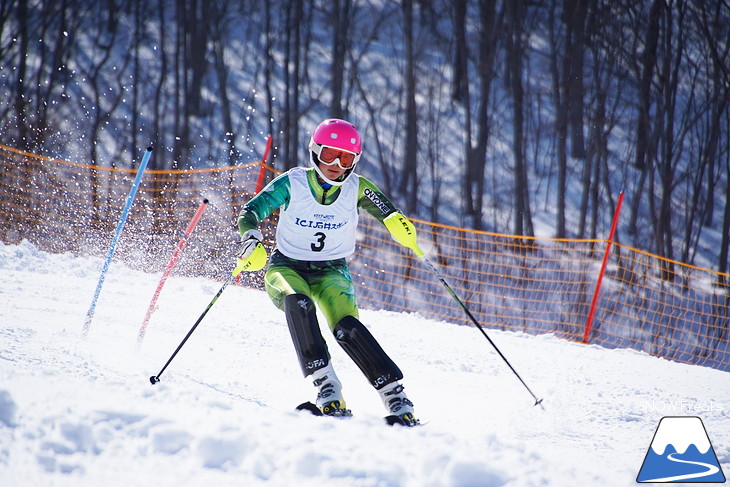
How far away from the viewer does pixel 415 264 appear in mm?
14289

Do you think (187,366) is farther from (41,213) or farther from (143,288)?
(41,213)

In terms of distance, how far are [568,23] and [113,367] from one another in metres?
15.3

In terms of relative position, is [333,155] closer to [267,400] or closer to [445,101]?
[267,400]

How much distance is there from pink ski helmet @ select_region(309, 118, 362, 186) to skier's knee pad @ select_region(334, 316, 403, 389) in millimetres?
865

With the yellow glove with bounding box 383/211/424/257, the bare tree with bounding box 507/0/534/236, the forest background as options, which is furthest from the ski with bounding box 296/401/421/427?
the forest background

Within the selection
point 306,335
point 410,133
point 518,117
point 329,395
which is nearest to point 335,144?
point 306,335

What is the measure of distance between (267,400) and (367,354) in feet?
2.23

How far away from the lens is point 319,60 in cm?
2220

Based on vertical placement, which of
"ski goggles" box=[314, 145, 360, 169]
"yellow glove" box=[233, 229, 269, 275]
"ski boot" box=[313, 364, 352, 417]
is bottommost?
"ski boot" box=[313, 364, 352, 417]

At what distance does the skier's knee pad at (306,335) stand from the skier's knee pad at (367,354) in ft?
0.46

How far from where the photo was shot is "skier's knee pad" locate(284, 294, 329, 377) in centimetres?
317

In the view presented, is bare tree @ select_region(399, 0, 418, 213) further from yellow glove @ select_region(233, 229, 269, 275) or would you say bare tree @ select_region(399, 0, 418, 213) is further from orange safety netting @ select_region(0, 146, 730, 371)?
yellow glove @ select_region(233, 229, 269, 275)

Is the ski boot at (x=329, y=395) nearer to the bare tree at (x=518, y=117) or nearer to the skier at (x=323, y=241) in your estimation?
the skier at (x=323, y=241)

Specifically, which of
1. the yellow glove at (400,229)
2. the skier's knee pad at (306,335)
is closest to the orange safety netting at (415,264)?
the yellow glove at (400,229)
